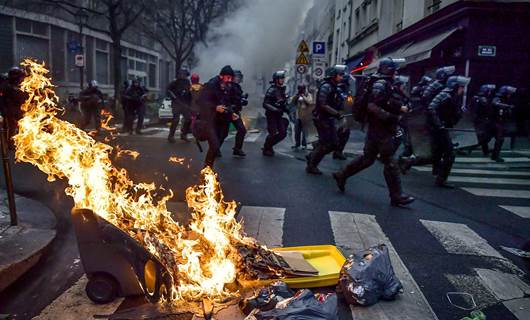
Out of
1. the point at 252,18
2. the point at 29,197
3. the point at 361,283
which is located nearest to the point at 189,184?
the point at 29,197

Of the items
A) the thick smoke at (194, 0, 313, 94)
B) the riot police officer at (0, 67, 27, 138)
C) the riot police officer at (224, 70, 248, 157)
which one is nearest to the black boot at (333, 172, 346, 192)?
the riot police officer at (224, 70, 248, 157)

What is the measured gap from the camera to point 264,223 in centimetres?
590

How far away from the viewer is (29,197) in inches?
270

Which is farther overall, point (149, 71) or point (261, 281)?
point (149, 71)

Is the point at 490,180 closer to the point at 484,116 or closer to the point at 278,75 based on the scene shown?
the point at 484,116

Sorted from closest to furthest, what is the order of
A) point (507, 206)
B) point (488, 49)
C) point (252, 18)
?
point (507, 206) < point (488, 49) < point (252, 18)

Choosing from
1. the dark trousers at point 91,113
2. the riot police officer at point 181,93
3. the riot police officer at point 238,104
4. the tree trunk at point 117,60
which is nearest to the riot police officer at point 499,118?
the riot police officer at point 238,104

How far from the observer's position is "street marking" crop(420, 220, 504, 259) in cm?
516

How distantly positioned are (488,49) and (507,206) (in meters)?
8.78

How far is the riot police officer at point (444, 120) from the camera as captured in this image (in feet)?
27.6

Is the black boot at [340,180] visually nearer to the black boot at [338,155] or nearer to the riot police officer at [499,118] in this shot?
the black boot at [338,155]

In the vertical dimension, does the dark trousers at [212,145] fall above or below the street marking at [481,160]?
above

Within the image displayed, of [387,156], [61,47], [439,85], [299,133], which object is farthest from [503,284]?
[61,47]

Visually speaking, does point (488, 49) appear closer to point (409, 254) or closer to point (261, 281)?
point (409, 254)
